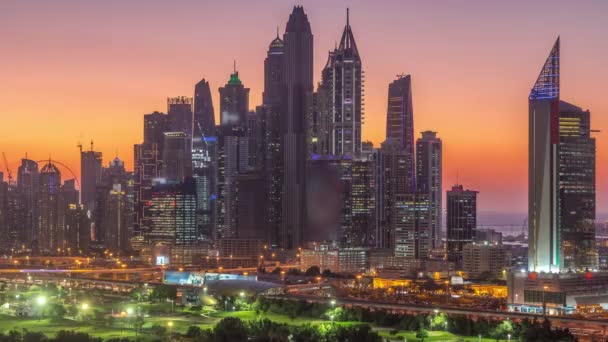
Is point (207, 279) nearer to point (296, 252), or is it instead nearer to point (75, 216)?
point (296, 252)

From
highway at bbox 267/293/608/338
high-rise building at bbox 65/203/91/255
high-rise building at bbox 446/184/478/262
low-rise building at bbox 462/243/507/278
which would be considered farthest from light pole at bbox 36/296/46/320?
high-rise building at bbox 65/203/91/255

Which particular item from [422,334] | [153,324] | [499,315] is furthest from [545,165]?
[153,324]

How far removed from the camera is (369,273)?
83188 mm

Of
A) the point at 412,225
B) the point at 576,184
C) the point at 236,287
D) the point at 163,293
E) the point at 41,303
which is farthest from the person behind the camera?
the point at 412,225

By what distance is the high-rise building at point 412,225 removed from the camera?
92.9m

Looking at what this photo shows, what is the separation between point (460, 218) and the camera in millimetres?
95125

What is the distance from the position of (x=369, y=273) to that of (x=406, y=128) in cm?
2769

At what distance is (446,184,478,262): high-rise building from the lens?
93.4 m

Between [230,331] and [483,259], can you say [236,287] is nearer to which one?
[230,331]

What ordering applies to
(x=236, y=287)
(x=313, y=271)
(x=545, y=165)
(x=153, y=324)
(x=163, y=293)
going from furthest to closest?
1. (x=313, y=271)
2. (x=236, y=287)
3. (x=163, y=293)
4. (x=545, y=165)
5. (x=153, y=324)

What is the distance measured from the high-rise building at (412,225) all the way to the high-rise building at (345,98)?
21.5ft

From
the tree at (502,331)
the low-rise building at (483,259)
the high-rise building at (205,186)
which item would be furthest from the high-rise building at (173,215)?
the tree at (502,331)

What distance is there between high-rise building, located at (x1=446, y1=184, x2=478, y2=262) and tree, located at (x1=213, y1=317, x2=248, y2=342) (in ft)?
182

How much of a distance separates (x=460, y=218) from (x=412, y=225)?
412 centimetres
